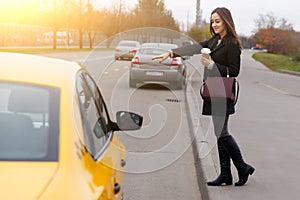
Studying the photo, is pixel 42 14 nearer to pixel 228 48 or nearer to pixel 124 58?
pixel 124 58

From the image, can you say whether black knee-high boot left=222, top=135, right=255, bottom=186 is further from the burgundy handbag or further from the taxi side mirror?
the taxi side mirror

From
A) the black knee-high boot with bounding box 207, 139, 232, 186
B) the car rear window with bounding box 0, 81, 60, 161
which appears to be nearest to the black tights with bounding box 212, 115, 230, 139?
the black knee-high boot with bounding box 207, 139, 232, 186

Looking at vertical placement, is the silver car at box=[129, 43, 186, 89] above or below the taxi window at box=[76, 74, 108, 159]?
below

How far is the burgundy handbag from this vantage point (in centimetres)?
557

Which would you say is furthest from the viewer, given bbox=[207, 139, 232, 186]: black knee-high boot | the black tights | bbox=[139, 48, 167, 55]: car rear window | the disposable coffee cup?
bbox=[139, 48, 167, 55]: car rear window

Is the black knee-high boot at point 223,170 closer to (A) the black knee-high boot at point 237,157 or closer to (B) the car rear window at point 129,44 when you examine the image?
(A) the black knee-high boot at point 237,157

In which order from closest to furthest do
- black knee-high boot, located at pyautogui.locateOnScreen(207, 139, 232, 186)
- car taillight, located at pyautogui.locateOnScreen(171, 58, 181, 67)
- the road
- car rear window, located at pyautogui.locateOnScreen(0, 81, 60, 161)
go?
car rear window, located at pyautogui.locateOnScreen(0, 81, 60, 161), black knee-high boot, located at pyautogui.locateOnScreen(207, 139, 232, 186), the road, car taillight, located at pyautogui.locateOnScreen(171, 58, 181, 67)

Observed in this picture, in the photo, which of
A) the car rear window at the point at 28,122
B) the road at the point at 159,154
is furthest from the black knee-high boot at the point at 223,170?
→ the car rear window at the point at 28,122

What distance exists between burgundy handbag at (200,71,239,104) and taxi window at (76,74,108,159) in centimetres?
165

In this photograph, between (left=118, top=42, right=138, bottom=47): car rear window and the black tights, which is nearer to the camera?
the black tights

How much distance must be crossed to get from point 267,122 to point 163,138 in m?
3.00

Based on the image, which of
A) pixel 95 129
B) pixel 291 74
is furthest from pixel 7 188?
pixel 291 74

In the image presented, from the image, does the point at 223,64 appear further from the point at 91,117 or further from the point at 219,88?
the point at 91,117

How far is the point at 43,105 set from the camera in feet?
10.1
